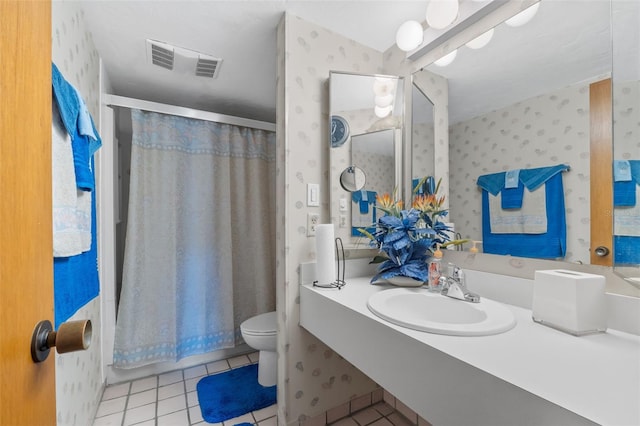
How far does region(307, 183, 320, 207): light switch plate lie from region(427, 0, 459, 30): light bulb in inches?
37.4

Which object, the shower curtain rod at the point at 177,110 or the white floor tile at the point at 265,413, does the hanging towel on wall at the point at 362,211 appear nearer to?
the white floor tile at the point at 265,413

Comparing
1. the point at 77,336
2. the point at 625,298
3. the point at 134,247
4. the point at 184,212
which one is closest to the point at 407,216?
the point at 625,298

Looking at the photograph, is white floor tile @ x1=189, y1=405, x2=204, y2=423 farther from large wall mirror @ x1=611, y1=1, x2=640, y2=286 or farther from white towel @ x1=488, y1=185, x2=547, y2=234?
large wall mirror @ x1=611, y1=1, x2=640, y2=286

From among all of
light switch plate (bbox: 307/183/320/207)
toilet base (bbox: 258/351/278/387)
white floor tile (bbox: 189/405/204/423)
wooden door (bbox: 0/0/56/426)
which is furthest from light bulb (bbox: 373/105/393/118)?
white floor tile (bbox: 189/405/204/423)

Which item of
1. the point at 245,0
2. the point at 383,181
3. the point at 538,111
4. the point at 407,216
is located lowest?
the point at 407,216

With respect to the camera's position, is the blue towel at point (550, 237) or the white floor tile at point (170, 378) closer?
the blue towel at point (550, 237)

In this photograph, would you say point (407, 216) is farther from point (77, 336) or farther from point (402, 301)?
point (77, 336)

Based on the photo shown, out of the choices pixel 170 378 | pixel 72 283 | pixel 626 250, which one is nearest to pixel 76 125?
pixel 72 283

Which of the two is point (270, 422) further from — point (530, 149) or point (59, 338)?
point (530, 149)

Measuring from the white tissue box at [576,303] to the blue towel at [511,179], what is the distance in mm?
417

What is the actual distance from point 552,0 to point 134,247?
8.31ft

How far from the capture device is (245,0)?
132cm

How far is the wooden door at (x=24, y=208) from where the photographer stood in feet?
1.24

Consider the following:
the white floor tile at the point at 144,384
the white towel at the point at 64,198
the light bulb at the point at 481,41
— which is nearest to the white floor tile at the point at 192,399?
the white floor tile at the point at 144,384
